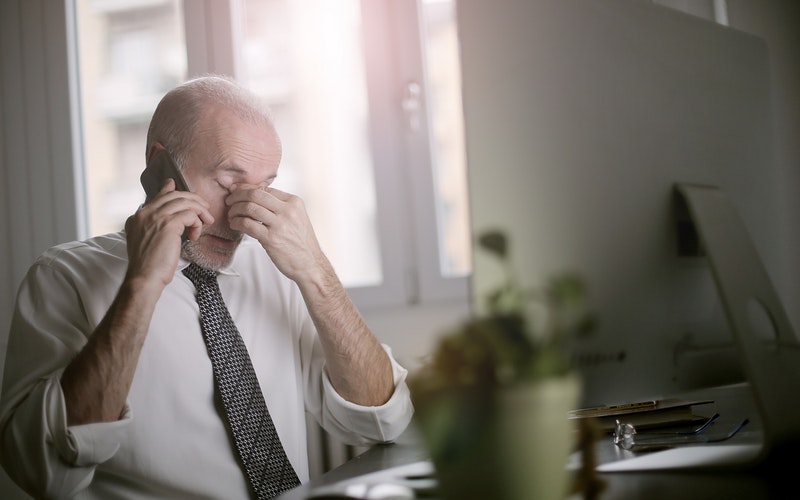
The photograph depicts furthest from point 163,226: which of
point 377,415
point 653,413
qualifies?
point 653,413

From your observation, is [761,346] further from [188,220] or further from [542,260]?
[188,220]

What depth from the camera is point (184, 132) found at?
1.38m

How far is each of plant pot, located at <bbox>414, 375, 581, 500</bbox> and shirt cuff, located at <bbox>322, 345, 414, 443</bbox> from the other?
0.77 m

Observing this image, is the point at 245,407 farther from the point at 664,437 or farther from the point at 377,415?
the point at 664,437

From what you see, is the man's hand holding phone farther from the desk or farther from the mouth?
the desk

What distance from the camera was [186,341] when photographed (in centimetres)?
126

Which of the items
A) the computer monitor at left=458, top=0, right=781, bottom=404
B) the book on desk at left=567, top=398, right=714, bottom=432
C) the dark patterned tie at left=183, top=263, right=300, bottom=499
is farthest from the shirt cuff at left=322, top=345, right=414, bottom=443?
the computer monitor at left=458, top=0, right=781, bottom=404

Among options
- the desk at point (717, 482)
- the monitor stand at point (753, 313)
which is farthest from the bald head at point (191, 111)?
the monitor stand at point (753, 313)

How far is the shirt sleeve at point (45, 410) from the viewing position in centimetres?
101

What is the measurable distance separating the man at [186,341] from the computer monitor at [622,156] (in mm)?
721

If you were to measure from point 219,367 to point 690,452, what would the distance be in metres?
0.82

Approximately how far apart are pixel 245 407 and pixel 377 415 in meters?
0.23

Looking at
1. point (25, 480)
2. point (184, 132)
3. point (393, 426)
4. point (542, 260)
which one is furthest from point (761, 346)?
point (184, 132)

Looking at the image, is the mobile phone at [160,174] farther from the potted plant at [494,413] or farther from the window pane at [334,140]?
the potted plant at [494,413]
